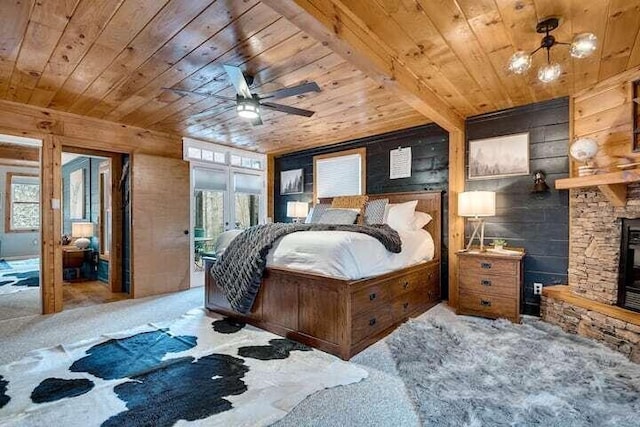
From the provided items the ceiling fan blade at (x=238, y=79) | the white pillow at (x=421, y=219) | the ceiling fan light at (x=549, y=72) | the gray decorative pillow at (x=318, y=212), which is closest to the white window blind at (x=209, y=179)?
the gray decorative pillow at (x=318, y=212)

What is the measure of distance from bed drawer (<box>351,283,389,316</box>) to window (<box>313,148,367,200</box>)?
7.71 ft

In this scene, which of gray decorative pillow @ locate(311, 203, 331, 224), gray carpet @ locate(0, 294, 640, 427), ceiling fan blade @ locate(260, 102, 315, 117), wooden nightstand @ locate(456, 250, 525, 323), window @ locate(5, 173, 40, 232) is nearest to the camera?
gray carpet @ locate(0, 294, 640, 427)

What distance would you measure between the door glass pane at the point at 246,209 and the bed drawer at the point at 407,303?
11.2 ft

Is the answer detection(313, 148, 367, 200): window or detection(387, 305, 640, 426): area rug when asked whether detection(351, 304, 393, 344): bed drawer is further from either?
detection(313, 148, 367, 200): window

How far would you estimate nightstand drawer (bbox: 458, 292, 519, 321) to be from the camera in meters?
3.21

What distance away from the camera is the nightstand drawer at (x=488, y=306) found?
321 cm

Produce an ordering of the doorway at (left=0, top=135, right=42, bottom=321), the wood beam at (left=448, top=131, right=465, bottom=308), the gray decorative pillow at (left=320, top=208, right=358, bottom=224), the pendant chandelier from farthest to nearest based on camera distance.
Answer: the doorway at (left=0, top=135, right=42, bottom=321) → the gray decorative pillow at (left=320, top=208, right=358, bottom=224) → the wood beam at (left=448, top=131, right=465, bottom=308) → the pendant chandelier

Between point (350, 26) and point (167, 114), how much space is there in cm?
283

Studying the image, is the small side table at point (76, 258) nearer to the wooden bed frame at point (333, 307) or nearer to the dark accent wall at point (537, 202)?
the wooden bed frame at point (333, 307)

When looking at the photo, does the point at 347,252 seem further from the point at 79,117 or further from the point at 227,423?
the point at 79,117

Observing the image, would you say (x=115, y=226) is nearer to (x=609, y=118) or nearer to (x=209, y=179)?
(x=209, y=179)

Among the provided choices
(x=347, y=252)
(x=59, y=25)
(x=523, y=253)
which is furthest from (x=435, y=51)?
(x=59, y=25)

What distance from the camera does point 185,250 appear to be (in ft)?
15.9

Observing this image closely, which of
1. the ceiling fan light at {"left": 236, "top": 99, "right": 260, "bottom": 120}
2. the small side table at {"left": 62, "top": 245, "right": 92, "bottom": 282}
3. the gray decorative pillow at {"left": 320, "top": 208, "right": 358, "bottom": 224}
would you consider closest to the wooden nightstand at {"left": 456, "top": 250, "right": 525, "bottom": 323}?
the gray decorative pillow at {"left": 320, "top": 208, "right": 358, "bottom": 224}
